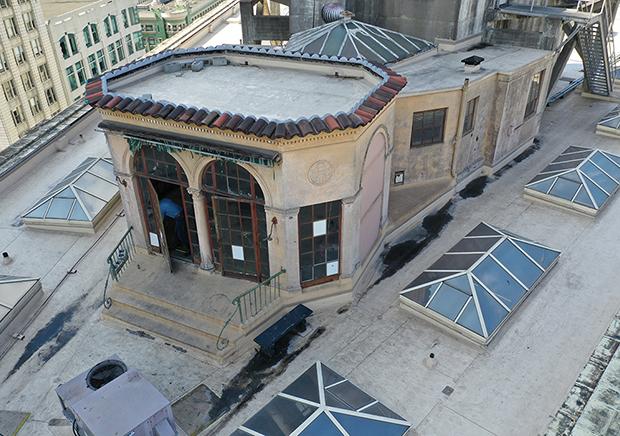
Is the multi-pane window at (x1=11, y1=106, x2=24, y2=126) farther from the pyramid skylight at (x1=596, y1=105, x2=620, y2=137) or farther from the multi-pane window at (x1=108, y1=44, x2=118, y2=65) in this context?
the pyramid skylight at (x1=596, y1=105, x2=620, y2=137)

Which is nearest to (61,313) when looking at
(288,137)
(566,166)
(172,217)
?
(172,217)

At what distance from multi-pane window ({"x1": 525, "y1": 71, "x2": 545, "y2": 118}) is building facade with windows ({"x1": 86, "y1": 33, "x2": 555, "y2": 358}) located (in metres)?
5.96

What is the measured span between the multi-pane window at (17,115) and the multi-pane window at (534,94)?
56.4 metres

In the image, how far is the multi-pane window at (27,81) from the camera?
2416 inches

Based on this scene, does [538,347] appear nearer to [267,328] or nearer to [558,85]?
[267,328]

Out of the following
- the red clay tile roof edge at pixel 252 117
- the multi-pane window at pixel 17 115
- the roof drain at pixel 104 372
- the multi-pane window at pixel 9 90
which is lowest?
the multi-pane window at pixel 17 115

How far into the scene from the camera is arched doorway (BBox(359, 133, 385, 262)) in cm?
1855

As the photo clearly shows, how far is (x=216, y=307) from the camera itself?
1819 centimetres

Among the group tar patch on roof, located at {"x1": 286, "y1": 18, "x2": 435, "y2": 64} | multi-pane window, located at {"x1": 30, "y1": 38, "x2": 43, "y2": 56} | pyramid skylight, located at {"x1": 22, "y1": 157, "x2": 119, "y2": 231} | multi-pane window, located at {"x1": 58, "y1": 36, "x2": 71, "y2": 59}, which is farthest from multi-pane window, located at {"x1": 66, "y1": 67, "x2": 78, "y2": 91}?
tar patch on roof, located at {"x1": 286, "y1": 18, "x2": 435, "y2": 64}

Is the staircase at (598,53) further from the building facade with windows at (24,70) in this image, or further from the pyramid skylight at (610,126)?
the building facade with windows at (24,70)

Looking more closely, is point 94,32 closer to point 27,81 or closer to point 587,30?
point 27,81

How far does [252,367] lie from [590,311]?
12.2 m

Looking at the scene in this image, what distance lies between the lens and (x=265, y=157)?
15.6 m

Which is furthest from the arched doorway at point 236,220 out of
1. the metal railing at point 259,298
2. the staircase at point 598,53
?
the staircase at point 598,53
